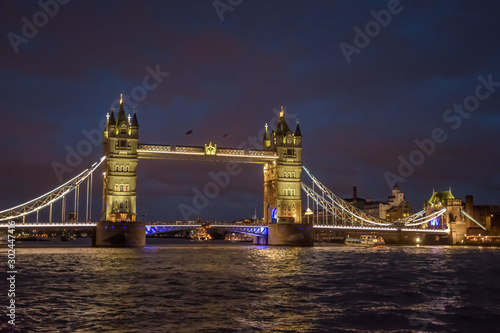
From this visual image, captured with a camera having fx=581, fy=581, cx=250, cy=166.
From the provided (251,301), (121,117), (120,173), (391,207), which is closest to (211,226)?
(120,173)

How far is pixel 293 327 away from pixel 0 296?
1325 cm

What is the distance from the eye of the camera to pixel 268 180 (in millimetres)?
97500

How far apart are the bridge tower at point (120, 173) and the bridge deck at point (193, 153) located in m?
1.89

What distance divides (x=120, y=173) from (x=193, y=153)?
10766 millimetres

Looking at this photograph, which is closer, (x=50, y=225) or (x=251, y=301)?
(x=251, y=301)

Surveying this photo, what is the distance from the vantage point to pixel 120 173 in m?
82.8

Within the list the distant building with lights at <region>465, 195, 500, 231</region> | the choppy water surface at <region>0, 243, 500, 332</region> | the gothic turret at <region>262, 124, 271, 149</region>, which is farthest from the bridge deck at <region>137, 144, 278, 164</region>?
the distant building with lights at <region>465, 195, 500, 231</region>

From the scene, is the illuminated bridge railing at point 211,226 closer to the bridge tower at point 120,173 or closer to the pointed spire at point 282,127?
the bridge tower at point 120,173

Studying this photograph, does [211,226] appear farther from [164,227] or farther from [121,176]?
[121,176]

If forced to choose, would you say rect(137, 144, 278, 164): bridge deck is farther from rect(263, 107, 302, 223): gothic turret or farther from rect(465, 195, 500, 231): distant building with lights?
rect(465, 195, 500, 231): distant building with lights

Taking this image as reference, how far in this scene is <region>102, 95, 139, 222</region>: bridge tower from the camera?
82250 millimetres

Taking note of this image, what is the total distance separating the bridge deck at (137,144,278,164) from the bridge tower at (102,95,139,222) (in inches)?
74.3

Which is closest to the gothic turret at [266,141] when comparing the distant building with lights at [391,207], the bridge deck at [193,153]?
the bridge deck at [193,153]

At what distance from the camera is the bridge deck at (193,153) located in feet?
273
